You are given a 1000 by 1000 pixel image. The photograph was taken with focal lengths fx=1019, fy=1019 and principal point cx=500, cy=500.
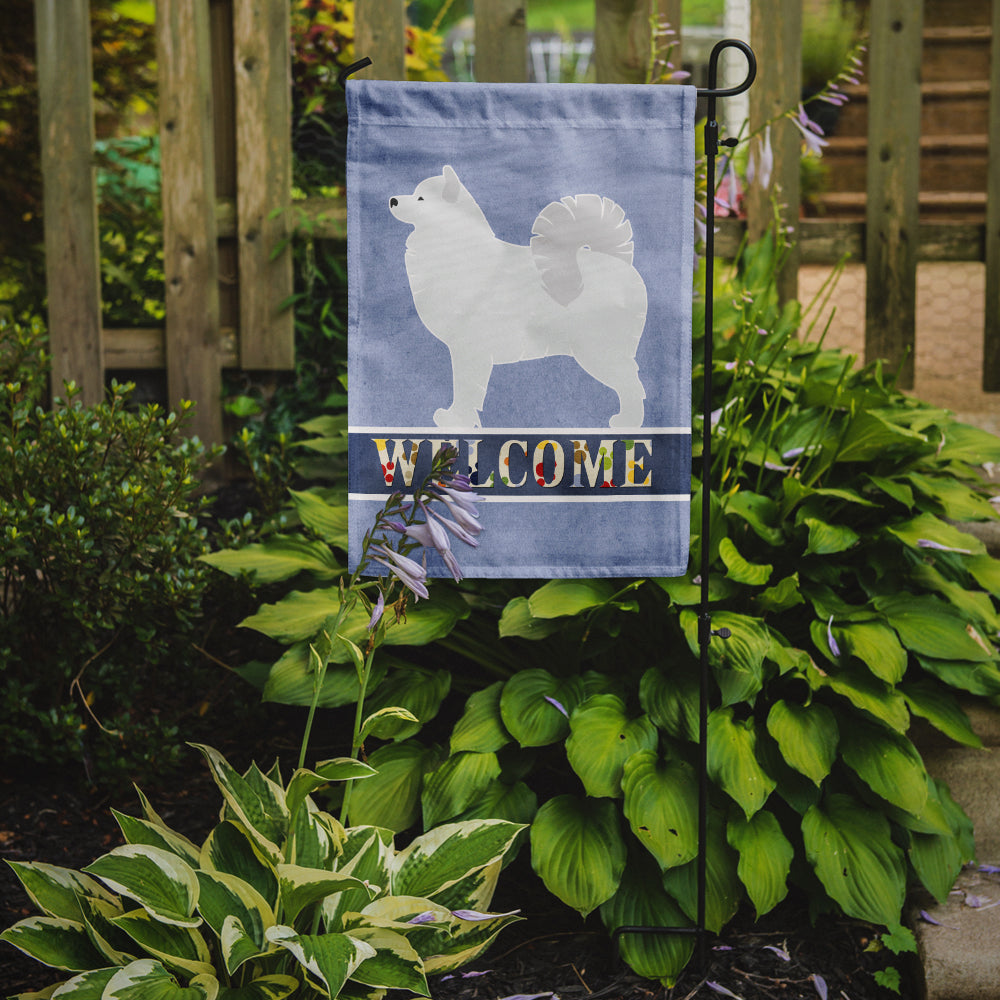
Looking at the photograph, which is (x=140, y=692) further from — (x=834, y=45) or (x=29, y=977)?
(x=834, y=45)

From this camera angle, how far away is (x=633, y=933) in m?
1.87

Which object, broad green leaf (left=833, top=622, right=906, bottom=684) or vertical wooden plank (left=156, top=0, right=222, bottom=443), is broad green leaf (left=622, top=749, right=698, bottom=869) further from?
vertical wooden plank (left=156, top=0, right=222, bottom=443)

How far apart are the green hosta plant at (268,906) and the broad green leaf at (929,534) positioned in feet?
3.38

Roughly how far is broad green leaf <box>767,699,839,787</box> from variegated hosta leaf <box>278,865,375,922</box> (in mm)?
839

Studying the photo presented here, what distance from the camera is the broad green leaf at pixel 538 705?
76.4 inches

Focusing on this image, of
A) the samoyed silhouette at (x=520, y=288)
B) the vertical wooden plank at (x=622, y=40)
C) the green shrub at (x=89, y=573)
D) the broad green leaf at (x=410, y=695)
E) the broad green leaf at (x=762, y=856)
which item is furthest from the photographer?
the vertical wooden plank at (x=622, y=40)

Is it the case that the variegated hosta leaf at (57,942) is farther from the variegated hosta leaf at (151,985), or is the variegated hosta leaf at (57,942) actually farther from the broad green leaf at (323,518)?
the broad green leaf at (323,518)

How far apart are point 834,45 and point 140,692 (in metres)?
5.46

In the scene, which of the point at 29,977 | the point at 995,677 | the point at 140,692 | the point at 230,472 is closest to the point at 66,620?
the point at 140,692

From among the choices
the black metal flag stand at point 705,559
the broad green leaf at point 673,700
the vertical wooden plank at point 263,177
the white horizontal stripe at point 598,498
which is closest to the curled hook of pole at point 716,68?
the black metal flag stand at point 705,559

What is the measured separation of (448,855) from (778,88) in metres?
2.55

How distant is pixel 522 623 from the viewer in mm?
2006

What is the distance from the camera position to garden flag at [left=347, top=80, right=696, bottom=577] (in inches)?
67.5

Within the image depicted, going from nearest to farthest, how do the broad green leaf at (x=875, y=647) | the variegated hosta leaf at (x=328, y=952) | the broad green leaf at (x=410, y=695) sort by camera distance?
the variegated hosta leaf at (x=328, y=952), the broad green leaf at (x=875, y=647), the broad green leaf at (x=410, y=695)
